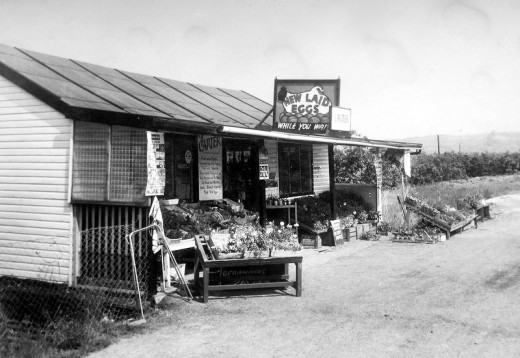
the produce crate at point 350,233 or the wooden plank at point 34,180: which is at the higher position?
the wooden plank at point 34,180

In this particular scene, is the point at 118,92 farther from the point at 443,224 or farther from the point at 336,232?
the point at 443,224

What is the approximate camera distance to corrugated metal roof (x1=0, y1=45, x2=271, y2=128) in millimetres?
8633

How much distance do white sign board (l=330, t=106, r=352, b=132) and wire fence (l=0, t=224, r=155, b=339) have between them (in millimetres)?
6709

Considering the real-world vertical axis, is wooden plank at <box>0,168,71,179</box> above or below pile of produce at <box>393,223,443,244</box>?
above

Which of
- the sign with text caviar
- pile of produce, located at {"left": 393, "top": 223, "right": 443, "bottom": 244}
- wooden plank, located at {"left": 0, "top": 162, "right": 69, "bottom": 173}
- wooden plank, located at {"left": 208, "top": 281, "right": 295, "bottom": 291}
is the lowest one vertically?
wooden plank, located at {"left": 208, "top": 281, "right": 295, "bottom": 291}

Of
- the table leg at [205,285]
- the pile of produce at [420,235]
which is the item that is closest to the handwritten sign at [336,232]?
the pile of produce at [420,235]

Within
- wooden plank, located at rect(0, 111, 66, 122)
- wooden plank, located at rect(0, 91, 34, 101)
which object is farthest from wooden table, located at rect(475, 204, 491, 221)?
wooden plank, located at rect(0, 91, 34, 101)

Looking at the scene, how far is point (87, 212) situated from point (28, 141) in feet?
6.17

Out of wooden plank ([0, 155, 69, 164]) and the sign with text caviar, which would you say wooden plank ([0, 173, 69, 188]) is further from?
the sign with text caviar

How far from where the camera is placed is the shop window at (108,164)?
25.1 feet

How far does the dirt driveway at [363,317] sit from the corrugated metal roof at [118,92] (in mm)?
3252

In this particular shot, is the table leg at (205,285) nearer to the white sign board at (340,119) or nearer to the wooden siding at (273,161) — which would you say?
the white sign board at (340,119)

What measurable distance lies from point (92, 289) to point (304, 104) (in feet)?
23.7

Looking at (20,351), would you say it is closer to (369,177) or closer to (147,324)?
(147,324)
